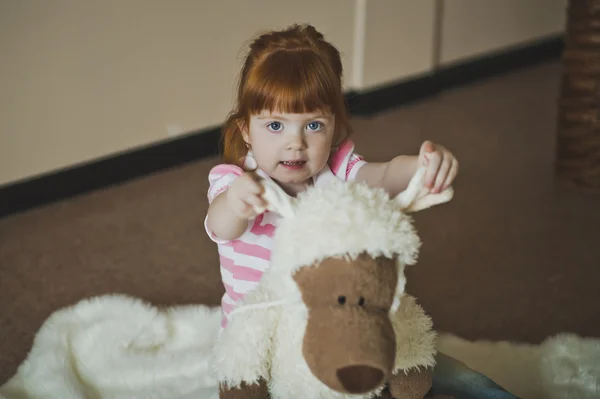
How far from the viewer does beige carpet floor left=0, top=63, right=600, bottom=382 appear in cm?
130

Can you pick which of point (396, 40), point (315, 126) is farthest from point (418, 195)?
point (396, 40)

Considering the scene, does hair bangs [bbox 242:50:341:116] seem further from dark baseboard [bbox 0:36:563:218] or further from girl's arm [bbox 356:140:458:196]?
dark baseboard [bbox 0:36:563:218]

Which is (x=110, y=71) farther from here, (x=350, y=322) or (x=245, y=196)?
(x=350, y=322)

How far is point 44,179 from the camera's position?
168cm

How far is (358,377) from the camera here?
0.63 metres

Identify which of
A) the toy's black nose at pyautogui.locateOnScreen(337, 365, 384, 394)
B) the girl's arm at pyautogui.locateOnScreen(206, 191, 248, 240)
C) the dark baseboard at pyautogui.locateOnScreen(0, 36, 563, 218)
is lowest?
the dark baseboard at pyautogui.locateOnScreen(0, 36, 563, 218)

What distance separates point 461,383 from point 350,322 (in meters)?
0.37

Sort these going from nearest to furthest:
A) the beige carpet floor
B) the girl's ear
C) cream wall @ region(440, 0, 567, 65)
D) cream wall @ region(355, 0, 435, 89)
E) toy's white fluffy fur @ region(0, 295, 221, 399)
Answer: the girl's ear, toy's white fluffy fur @ region(0, 295, 221, 399), the beige carpet floor, cream wall @ region(355, 0, 435, 89), cream wall @ region(440, 0, 567, 65)

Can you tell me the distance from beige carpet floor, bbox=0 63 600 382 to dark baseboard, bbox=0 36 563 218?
29mm

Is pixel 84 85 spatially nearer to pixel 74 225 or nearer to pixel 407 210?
pixel 74 225

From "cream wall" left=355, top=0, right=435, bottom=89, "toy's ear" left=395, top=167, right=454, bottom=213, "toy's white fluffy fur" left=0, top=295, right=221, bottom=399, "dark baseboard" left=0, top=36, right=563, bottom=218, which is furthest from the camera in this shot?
"cream wall" left=355, top=0, right=435, bottom=89

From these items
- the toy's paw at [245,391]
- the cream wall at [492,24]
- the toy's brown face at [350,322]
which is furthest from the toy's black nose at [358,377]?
the cream wall at [492,24]

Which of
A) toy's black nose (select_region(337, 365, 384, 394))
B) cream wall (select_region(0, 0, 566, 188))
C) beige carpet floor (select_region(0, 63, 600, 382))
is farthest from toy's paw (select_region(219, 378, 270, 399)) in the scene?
cream wall (select_region(0, 0, 566, 188))

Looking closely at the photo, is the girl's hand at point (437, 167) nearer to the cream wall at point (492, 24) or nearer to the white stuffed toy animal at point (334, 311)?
the white stuffed toy animal at point (334, 311)
